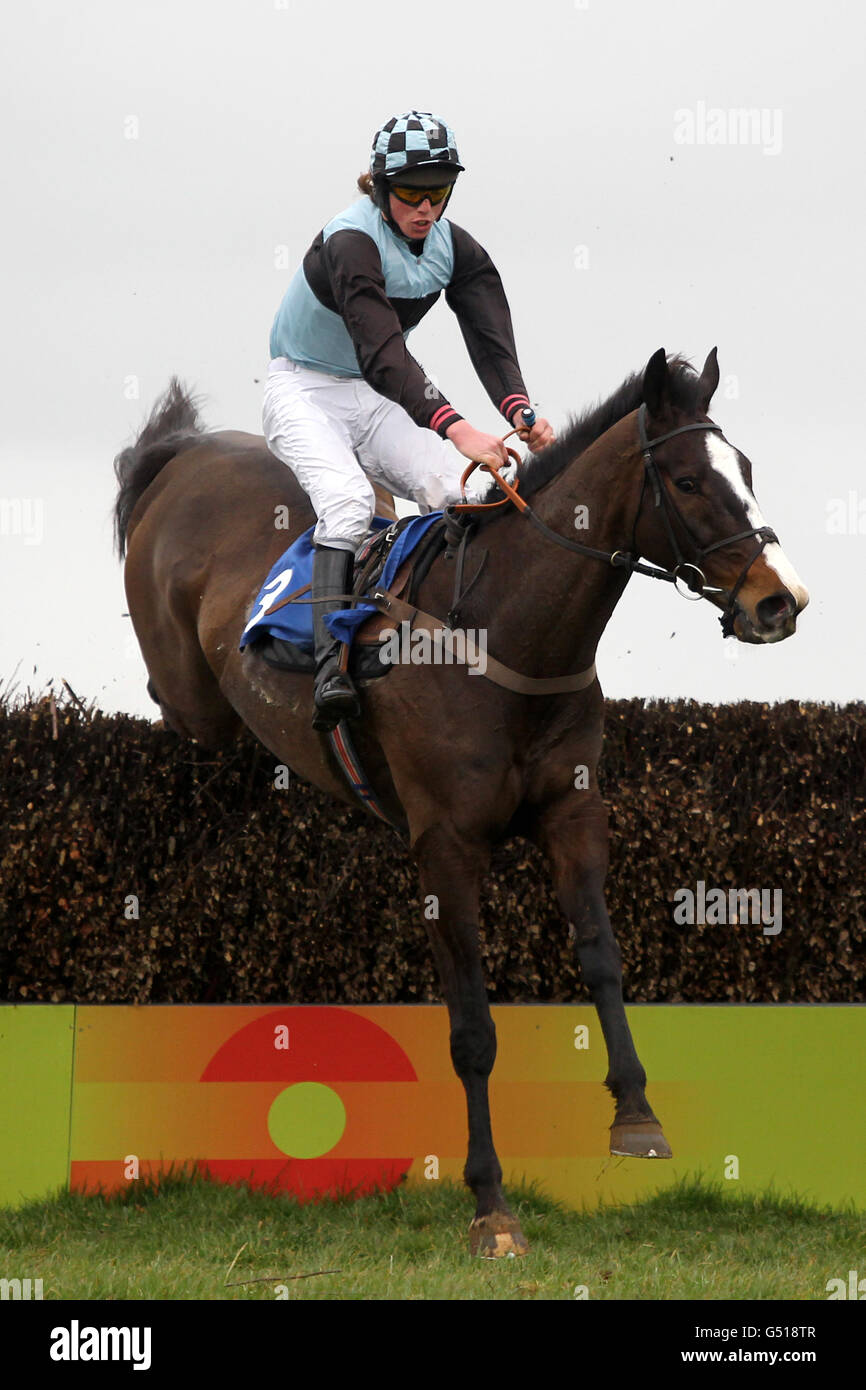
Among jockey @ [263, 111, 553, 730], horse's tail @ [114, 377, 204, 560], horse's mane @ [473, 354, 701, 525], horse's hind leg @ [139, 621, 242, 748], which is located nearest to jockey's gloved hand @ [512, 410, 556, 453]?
jockey @ [263, 111, 553, 730]

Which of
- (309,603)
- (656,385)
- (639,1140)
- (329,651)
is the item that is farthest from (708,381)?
(639,1140)

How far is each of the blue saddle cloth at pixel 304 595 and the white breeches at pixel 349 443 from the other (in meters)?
0.18

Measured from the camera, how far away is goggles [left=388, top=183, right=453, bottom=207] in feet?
18.3

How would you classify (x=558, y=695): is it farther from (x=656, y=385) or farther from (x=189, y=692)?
(x=189, y=692)

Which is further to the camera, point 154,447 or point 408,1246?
point 154,447

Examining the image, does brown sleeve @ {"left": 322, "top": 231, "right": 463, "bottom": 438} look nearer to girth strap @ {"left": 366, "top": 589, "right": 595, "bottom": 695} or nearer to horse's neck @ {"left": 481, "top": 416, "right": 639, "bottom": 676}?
horse's neck @ {"left": 481, "top": 416, "right": 639, "bottom": 676}

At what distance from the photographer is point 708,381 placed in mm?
4895

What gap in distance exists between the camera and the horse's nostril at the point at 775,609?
4398mm

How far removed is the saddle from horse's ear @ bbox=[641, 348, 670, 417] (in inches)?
33.0

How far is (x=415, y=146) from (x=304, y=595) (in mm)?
1583

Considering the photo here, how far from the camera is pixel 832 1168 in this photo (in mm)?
6176

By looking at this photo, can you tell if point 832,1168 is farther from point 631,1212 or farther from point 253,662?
point 253,662

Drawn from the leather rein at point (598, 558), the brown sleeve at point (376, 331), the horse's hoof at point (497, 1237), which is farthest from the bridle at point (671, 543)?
the horse's hoof at point (497, 1237)

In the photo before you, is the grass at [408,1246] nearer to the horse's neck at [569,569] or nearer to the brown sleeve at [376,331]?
the horse's neck at [569,569]
